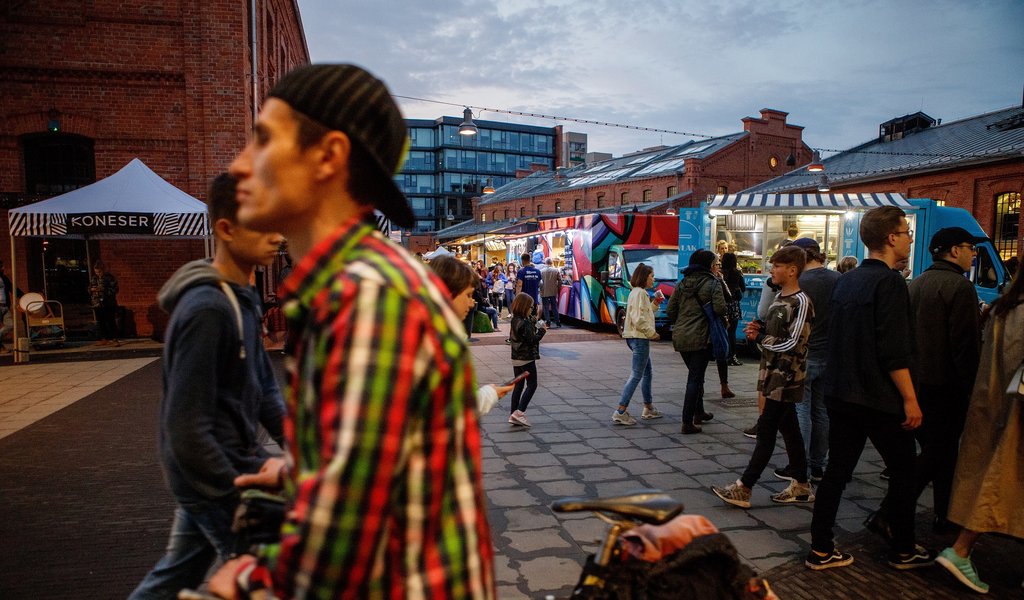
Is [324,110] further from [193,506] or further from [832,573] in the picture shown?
[832,573]

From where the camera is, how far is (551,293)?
51.2 feet

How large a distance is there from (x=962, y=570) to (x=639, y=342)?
11.7 feet

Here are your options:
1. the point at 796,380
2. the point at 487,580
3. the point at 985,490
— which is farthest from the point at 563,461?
the point at 487,580

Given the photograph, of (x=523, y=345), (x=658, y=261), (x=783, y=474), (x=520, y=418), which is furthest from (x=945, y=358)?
(x=658, y=261)

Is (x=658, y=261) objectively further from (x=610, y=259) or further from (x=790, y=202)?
(x=790, y=202)

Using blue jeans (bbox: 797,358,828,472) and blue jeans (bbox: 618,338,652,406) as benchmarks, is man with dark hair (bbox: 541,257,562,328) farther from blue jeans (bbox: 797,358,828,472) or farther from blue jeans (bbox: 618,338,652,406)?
blue jeans (bbox: 797,358,828,472)

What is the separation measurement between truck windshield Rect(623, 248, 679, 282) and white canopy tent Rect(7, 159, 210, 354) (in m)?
8.89

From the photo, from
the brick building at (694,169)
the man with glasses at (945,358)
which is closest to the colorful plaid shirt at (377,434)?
the man with glasses at (945,358)

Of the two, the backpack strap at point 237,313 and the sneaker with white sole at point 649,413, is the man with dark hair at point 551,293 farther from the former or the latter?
the backpack strap at point 237,313

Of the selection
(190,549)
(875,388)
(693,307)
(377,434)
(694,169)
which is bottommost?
(190,549)

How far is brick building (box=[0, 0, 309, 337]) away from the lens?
1178cm

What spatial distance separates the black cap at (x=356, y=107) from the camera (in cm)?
105

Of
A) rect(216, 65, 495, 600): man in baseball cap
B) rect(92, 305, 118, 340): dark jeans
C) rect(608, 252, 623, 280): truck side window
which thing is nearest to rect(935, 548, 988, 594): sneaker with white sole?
rect(216, 65, 495, 600): man in baseball cap

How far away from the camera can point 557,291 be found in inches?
621
